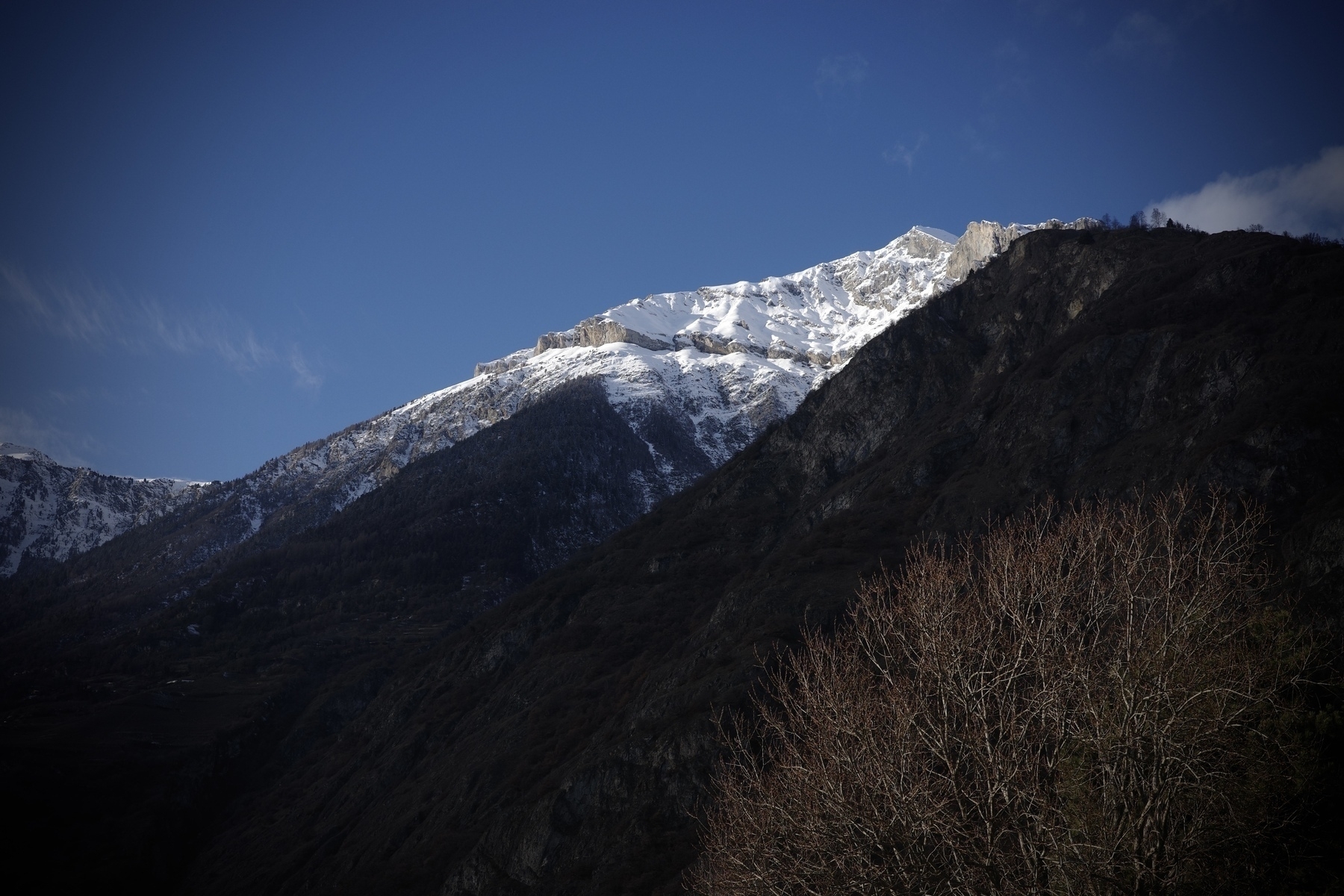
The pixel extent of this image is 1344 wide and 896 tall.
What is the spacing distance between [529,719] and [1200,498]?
212 feet

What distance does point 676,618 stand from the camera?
326 feet

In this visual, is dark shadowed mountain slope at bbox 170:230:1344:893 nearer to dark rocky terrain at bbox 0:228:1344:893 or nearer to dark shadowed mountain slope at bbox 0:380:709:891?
dark rocky terrain at bbox 0:228:1344:893

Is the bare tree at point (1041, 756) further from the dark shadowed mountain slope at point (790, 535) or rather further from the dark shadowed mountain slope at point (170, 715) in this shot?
the dark shadowed mountain slope at point (170, 715)

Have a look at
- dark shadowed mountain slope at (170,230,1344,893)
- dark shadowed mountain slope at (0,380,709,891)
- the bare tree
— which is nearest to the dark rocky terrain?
dark shadowed mountain slope at (170,230,1344,893)

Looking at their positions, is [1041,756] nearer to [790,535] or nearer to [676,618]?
[676,618]

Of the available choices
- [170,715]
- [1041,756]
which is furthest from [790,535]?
[170,715]

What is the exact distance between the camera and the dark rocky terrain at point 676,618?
61.9 meters

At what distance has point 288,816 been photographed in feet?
373

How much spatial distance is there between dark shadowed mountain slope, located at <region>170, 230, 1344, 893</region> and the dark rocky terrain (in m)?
0.32

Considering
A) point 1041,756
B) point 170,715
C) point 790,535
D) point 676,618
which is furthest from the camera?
point 170,715

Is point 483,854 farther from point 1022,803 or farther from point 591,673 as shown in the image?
point 1022,803

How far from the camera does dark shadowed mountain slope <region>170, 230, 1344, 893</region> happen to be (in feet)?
200

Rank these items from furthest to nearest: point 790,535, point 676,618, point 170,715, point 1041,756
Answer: point 170,715, point 790,535, point 676,618, point 1041,756

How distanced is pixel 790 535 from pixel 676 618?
18613 mm
